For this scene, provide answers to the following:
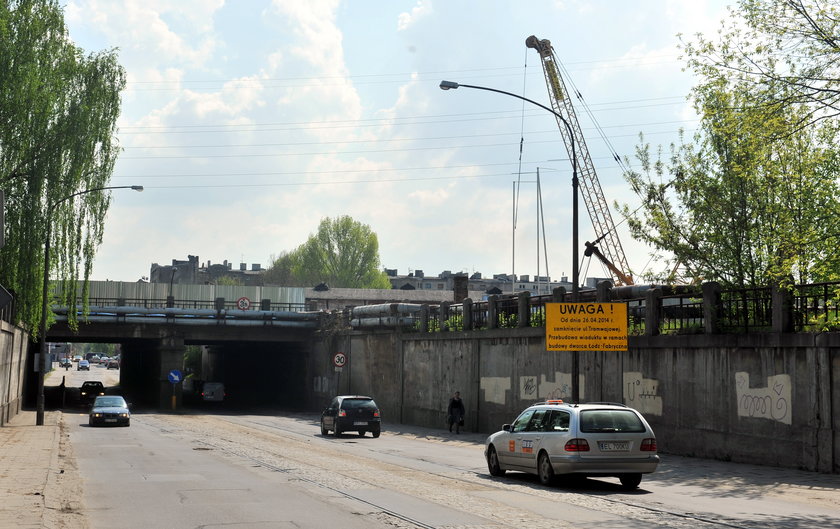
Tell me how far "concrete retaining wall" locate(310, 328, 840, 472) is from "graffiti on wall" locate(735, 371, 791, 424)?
0.02m

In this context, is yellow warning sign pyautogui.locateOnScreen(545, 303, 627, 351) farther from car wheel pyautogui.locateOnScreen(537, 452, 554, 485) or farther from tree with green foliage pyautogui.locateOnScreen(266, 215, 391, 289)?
tree with green foliage pyautogui.locateOnScreen(266, 215, 391, 289)

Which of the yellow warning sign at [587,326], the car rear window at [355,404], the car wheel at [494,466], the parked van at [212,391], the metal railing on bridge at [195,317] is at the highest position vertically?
the metal railing on bridge at [195,317]

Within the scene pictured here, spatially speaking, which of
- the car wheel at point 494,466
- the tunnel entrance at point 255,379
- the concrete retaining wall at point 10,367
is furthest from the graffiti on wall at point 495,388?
the tunnel entrance at point 255,379

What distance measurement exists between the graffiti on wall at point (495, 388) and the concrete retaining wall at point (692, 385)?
46 mm

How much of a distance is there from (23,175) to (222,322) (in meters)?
30.1

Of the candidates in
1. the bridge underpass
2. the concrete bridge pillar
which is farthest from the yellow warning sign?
the concrete bridge pillar

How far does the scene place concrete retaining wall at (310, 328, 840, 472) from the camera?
68.6 ft

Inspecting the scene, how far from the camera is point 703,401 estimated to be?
24688 mm

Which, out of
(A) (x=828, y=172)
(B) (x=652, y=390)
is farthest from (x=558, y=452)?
(A) (x=828, y=172)

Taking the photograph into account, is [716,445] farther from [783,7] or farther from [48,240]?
[48,240]

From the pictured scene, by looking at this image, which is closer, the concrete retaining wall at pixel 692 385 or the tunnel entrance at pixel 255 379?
the concrete retaining wall at pixel 692 385

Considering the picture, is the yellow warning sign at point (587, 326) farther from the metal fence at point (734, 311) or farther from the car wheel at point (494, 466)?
the car wheel at point (494, 466)

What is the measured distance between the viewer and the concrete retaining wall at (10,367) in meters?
34.8

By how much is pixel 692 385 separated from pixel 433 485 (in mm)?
10556
